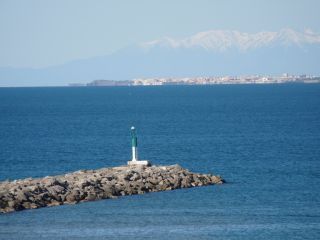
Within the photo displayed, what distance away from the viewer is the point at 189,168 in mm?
46125

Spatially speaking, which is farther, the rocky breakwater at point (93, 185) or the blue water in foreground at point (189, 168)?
the rocky breakwater at point (93, 185)

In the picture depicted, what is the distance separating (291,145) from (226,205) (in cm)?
2548

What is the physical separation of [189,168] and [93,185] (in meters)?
11.6

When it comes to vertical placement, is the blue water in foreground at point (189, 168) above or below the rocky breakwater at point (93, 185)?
below

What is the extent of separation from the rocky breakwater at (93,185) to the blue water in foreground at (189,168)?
0.69 m

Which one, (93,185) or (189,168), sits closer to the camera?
(93,185)

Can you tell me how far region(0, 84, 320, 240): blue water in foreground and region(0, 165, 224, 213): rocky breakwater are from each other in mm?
694

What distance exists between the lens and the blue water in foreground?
28531 millimetres

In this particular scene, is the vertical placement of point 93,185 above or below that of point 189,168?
above

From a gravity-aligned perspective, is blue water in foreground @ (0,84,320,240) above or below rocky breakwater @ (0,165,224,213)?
below

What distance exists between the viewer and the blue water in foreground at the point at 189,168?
→ 28531 millimetres

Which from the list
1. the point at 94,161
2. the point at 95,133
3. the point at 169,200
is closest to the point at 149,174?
the point at 169,200

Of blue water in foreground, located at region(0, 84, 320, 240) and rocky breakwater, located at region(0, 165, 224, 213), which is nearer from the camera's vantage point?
blue water in foreground, located at region(0, 84, 320, 240)

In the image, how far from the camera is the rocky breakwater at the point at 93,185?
32.6 metres
